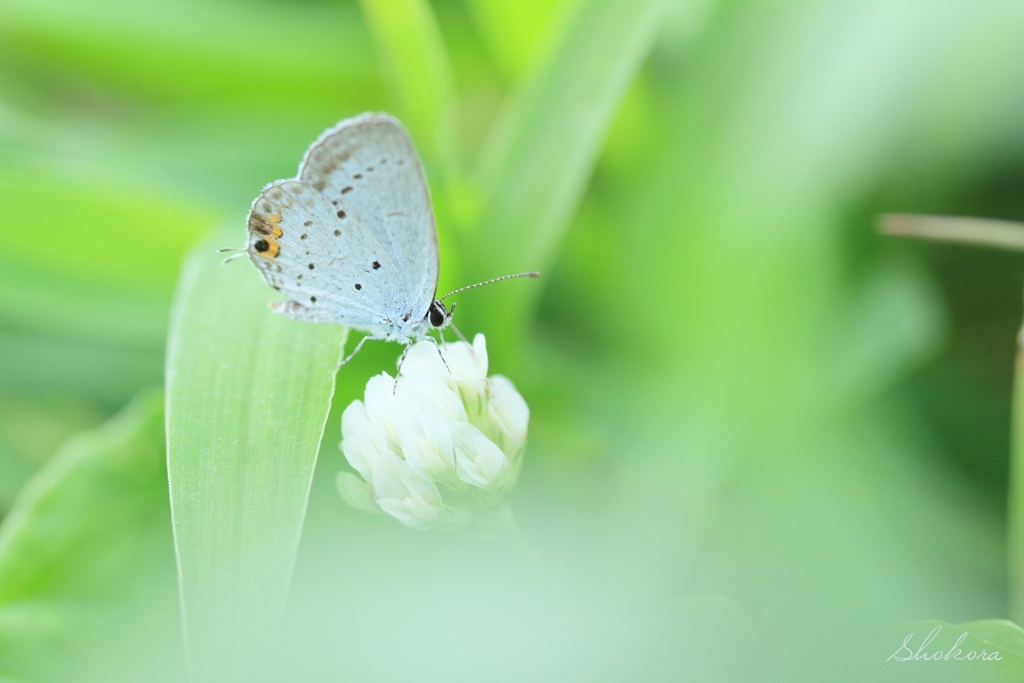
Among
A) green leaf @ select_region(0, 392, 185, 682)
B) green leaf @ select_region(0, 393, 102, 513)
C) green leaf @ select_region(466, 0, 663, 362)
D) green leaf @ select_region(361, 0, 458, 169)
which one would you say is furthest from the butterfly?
green leaf @ select_region(0, 393, 102, 513)

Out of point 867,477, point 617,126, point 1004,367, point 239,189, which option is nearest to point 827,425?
point 867,477

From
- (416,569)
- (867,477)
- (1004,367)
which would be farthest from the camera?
(1004,367)

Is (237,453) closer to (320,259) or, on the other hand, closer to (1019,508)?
(320,259)

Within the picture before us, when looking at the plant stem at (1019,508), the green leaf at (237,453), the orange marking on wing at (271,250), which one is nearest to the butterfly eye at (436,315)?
the green leaf at (237,453)

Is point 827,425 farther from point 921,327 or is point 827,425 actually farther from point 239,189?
Result: point 239,189

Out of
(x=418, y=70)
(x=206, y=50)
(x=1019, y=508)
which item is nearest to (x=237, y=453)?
(x=418, y=70)

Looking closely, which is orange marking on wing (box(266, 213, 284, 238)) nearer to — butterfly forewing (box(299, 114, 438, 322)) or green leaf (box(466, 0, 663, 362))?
butterfly forewing (box(299, 114, 438, 322))
